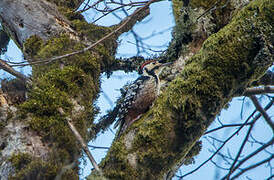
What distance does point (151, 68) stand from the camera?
3.17 m

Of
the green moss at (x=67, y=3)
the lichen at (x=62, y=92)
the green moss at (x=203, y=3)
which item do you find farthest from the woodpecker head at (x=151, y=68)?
the green moss at (x=67, y=3)

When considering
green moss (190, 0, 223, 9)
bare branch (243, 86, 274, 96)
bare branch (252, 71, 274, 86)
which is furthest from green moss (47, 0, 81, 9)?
bare branch (252, 71, 274, 86)

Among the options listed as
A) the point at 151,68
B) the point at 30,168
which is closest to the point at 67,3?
the point at 151,68

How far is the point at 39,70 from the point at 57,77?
272 mm

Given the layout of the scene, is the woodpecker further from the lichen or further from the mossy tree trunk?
the mossy tree trunk

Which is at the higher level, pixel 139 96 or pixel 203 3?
pixel 203 3

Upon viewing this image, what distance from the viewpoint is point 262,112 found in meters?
2.69

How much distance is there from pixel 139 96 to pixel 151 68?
0.36 metres

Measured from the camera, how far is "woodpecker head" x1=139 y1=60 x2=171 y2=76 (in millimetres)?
3013

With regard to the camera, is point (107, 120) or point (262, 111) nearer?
point (262, 111)

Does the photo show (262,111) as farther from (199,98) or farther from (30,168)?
(30,168)

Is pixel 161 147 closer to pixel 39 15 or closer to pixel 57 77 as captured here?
pixel 57 77

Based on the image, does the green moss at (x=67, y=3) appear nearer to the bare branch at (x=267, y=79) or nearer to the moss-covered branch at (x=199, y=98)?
the moss-covered branch at (x=199, y=98)

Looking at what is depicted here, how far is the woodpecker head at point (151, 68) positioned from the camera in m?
3.01
